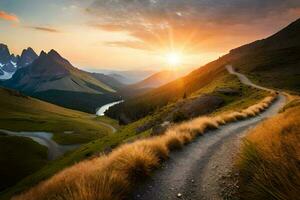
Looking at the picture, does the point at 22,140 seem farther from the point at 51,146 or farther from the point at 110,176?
the point at 110,176

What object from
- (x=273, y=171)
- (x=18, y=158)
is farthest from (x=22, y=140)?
(x=273, y=171)

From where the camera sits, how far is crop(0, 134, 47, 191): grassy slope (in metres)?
76.9

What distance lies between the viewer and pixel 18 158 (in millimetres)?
91062

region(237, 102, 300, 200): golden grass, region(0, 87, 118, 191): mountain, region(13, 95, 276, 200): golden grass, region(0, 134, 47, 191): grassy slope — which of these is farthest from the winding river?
region(237, 102, 300, 200): golden grass

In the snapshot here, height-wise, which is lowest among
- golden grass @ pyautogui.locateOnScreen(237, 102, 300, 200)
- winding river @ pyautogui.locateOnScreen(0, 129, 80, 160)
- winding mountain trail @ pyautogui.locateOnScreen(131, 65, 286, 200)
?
winding river @ pyautogui.locateOnScreen(0, 129, 80, 160)

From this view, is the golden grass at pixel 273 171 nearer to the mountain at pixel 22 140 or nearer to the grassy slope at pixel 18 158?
the mountain at pixel 22 140

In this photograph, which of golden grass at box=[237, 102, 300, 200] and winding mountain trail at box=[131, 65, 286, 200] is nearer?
golden grass at box=[237, 102, 300, 200]

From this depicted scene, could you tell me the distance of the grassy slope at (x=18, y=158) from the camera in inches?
3027

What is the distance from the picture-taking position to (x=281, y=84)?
89.8 metres

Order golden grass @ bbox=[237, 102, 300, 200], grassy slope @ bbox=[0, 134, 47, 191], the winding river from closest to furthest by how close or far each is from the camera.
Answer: golden grass @ bbox=[237, 102, 300, 200] → grassy slope @ bbox=[0, 134, 47, 191] → the winding river

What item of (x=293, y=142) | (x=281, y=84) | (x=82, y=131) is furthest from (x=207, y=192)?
(x=82, y=131)

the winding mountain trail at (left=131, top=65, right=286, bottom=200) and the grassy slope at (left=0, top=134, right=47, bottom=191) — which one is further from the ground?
the winding mountain trail at (left=131, top=65, right=286, bottom=200)

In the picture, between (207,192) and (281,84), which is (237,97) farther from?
(207,192)

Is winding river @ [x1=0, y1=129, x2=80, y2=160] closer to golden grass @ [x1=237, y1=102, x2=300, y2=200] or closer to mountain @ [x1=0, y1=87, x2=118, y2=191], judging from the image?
mountain @ [x1=0, y1=87, x2=118, y2=191]
